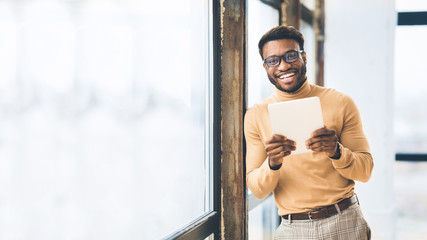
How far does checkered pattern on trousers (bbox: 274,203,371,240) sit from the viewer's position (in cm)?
137

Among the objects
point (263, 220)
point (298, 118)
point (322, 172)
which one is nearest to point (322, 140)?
point (298, 118)

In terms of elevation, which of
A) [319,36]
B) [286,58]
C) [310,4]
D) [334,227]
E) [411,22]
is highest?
[310,4]

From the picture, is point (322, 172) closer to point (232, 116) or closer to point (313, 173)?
point (313, 173)

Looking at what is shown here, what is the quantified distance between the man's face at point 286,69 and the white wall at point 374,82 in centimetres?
233

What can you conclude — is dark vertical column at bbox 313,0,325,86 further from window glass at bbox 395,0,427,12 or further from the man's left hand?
the man's left hand

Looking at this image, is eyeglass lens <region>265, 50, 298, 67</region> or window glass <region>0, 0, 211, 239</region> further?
eyeglass lens <region>265, 50, 298, 67</region>

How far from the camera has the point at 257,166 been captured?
145 cm

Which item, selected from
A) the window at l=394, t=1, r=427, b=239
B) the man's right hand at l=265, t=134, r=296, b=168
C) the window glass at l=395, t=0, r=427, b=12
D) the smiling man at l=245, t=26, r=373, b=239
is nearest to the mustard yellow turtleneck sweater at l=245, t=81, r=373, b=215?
the smiling man at l=245, t=26, r=373, b=239

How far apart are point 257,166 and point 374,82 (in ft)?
7.98

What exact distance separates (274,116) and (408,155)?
2940 millimetres

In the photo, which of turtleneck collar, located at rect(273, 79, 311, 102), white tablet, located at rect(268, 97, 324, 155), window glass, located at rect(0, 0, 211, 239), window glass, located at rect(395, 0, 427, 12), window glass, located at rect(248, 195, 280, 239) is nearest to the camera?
window glass, located at rect(0, 0, 211, 239)

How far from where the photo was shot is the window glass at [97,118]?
0.84 meters

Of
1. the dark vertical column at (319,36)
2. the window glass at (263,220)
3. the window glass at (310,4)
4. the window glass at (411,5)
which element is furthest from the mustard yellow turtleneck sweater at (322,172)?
the window glass at (411,5)

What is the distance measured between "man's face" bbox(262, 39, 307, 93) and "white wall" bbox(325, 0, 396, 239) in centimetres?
233
